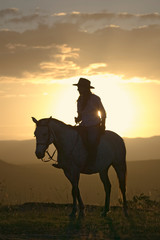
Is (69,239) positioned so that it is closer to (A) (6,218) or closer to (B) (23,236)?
(B) (23,236)

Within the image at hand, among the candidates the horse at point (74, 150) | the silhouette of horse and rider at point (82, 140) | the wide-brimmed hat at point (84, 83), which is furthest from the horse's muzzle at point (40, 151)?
the wide-brimmed hat at point (84, 83)

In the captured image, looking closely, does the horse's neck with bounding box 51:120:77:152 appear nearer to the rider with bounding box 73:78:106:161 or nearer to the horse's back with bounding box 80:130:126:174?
the rider with bounding box 73:78:106:161

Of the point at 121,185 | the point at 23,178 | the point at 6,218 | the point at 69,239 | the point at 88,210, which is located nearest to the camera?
the point at 69,239

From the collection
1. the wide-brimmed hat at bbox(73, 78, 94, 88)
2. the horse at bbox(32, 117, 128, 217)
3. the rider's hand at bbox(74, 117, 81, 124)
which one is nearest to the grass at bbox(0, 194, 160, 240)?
the horse at bbox(32, 117, 128, 217)

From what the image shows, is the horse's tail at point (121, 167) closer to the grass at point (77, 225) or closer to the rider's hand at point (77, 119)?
the grass at point (77, 225)

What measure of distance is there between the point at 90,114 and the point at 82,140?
0.76m

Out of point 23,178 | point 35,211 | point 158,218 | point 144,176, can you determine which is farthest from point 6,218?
point 144,176

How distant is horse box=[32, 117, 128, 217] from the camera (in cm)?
1158

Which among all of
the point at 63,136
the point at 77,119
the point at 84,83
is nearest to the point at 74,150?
the point at 63,136

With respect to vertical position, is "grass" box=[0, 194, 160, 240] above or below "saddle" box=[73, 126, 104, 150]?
below

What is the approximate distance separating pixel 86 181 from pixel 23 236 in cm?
5435

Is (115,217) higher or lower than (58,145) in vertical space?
lower

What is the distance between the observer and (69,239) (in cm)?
940

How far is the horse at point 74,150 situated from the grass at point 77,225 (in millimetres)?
638
